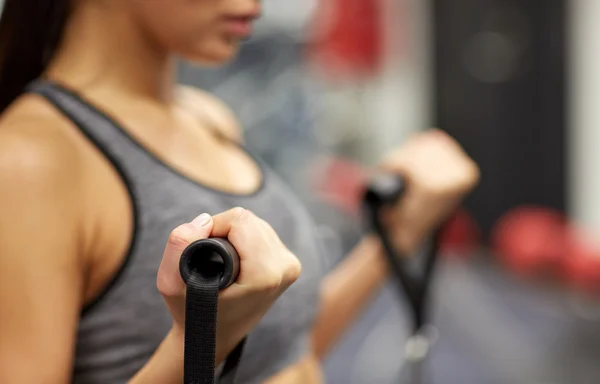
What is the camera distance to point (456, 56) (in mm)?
4305

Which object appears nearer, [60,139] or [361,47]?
[60,139]

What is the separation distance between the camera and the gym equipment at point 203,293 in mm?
460

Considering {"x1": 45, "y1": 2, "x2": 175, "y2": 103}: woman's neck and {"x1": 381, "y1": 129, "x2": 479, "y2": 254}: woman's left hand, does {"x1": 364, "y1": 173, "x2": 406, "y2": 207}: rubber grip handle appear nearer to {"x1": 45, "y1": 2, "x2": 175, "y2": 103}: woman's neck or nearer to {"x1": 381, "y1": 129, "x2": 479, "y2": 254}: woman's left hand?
{"x1": 381, "y1": 129, "x2": 479, "y2": 254}: woman's left hand

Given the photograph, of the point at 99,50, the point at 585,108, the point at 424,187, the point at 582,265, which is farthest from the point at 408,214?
the point at 585,108

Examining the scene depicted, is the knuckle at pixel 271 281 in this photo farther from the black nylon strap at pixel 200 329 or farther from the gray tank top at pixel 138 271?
the gray tank top at pixel 138 271

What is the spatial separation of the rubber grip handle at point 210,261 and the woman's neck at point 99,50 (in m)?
0.28

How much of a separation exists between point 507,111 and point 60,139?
3851mm

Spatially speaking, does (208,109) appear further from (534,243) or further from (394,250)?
(534,243)

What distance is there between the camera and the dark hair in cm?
67

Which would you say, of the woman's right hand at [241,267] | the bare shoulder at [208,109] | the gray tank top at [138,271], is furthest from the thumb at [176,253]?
the bare shoulder at [208,109]

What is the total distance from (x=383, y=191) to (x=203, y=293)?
0.50 m

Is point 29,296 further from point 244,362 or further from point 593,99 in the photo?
point 593,99

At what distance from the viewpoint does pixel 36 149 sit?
57 centimetres

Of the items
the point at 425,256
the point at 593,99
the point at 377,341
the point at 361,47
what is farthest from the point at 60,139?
the point at 593,99
